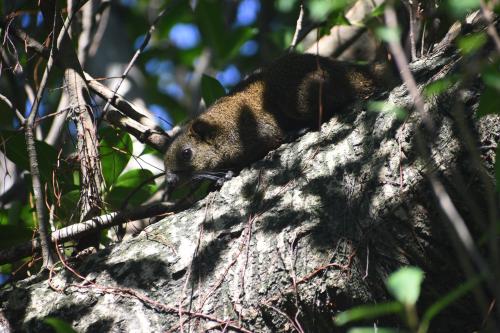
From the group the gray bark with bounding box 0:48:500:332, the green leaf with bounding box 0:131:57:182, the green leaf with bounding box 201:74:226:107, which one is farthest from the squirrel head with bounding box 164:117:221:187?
the gray bark with bounding box 0:48:500:332

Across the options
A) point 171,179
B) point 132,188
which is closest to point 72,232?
point 132,188

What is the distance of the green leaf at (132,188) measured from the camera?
5488 millimetres

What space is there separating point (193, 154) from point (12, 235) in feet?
7.19

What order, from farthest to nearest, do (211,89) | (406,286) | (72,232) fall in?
(211,89), (72,232), (406,286)

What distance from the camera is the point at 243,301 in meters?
3.45

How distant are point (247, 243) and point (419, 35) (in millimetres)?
3351

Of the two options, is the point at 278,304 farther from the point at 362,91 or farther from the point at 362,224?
the point at 362,91

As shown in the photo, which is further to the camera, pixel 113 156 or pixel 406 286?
pixel 113 156

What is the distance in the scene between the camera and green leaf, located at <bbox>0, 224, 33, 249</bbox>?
15.6ft

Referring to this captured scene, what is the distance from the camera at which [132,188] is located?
18.3 feet

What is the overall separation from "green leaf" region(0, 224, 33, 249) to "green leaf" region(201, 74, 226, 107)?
2289 mm

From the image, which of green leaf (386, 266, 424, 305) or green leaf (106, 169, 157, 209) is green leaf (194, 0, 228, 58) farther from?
green leaf (386, 266, 424, 305)

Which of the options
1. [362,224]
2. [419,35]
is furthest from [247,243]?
[419,35]

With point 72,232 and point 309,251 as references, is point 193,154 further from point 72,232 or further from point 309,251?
point 309,251
